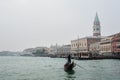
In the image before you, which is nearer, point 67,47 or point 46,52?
point 67,47

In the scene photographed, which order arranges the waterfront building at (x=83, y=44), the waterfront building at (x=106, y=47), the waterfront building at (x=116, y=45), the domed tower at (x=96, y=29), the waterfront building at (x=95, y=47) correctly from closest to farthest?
the waterfront building at (x=116, y=45), the waterfront building at (x=106, y=47), the waterfront building at (x=95, y=47), the waterfront building at (x=83, y=44), the domed tower at (x=96, y=29)

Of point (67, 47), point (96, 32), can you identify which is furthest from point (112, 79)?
point (67, 47)

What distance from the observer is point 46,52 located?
7151 inches

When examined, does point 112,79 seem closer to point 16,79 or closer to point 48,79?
point 48,79

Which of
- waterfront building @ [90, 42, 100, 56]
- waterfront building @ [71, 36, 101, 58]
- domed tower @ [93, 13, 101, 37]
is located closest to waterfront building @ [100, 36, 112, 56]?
waterfront building @ [90, 42, 100, 56]

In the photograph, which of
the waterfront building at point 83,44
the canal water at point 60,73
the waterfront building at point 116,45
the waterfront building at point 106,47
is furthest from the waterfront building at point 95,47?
the canal water at point 60,73

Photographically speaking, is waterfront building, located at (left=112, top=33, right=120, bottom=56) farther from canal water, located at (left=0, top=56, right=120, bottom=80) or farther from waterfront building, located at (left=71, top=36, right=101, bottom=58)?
canal water, located at (left=0, top=56, right=120, bottom=80)

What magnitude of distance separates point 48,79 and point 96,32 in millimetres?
90060

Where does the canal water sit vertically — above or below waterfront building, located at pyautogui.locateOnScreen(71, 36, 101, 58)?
below

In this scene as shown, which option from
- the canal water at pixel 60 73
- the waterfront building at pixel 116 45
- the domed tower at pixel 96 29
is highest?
the domed tower at pixel 96 29

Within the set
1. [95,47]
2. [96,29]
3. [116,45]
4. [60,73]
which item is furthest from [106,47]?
[60,73]

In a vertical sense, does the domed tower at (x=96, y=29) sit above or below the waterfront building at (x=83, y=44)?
above

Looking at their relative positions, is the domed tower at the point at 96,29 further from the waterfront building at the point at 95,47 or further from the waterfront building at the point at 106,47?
the waterfront building at the point at 106,47

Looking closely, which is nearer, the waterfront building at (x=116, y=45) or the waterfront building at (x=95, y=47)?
the waterfront building at (x=116, y=45)
